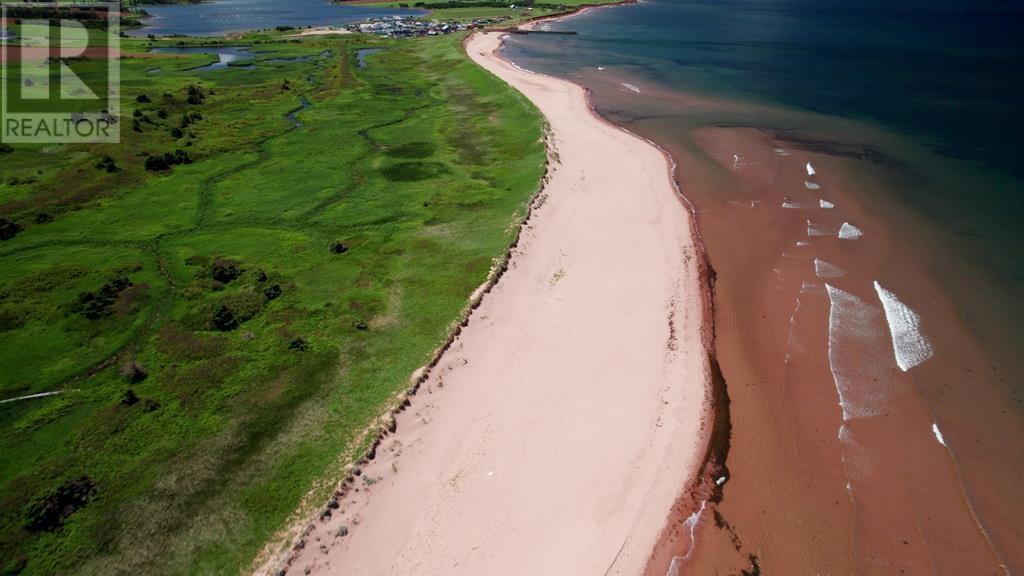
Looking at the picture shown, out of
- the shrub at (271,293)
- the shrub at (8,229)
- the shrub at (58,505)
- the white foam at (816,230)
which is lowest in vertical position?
the shrub at (58,505)

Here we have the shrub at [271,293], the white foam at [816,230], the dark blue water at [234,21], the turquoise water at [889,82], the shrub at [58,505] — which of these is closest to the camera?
the shrub at [58,505]

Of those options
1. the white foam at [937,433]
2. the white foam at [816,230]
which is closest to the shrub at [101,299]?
the white foam at [937,433]

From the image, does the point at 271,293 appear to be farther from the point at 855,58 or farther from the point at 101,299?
the point at 855,58

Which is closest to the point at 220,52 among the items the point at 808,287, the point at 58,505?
the point at 58,505

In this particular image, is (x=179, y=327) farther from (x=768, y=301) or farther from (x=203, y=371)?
(x=768, y=301)

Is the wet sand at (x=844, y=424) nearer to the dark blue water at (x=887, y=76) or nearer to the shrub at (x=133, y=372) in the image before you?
the dark blue water at (x=887, y=76)

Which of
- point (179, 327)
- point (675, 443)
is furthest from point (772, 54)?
point (179, 327)
